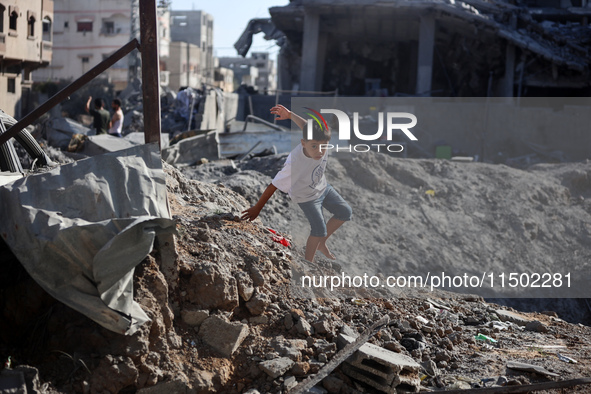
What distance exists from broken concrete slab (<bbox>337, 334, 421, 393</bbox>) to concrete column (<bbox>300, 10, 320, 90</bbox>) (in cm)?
1903

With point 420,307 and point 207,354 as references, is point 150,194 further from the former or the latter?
point 420,307

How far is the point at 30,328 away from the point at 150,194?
119 cm

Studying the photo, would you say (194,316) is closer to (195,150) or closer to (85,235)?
(85,235)

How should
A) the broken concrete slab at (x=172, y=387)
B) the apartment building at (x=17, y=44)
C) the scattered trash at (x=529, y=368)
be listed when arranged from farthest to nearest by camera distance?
1. the apartment building at (x=17, y=44)
2. the scattered trash at (x=529, y=368)
3. the broken concrete slab at (x=172, y=387)

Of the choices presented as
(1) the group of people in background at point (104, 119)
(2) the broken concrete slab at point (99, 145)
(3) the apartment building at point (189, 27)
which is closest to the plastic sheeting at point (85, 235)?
(2) the broken concrete slab at point (99, 145)

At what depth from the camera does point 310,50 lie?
22703 mm

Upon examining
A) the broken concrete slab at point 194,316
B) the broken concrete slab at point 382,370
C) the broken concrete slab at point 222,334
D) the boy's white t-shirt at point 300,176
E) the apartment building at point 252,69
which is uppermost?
the apartment building at point 252,69

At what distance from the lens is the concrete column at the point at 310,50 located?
877 inches

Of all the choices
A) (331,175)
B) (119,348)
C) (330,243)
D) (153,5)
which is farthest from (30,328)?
(331,175)

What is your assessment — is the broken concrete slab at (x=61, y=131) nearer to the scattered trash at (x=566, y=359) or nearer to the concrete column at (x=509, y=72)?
the scattered trash at (x=566, y=359)

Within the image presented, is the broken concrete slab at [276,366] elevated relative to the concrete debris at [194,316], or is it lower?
lower

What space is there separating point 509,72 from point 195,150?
14.0 m

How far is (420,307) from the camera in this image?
5.95 metres

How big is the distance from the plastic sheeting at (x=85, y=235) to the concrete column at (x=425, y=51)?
1850 centimetres
